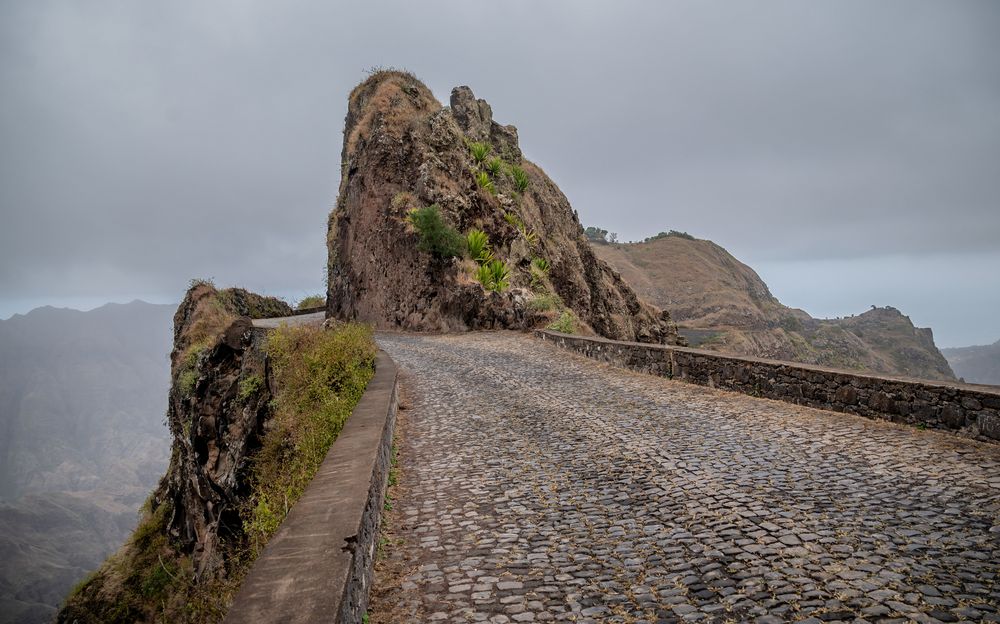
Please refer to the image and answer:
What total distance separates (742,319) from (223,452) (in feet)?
274

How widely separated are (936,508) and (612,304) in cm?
3050

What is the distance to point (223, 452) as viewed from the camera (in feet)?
39.0

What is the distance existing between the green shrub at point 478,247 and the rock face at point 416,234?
0.58 m

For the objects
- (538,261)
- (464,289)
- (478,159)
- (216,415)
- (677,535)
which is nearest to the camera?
(677,535)

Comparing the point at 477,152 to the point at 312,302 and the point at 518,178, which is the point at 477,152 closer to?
the point at 518,178

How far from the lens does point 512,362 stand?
13.0 metres

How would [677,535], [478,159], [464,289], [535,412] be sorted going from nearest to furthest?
[677,535] < [535,412] < [464,289] < [478,159]

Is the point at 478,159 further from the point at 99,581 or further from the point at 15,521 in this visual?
the point at 15,521

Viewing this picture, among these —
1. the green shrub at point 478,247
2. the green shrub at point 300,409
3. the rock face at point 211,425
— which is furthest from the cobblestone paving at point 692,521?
the green shrub at point 478,247

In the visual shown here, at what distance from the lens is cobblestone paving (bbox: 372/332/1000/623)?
9.94 ft

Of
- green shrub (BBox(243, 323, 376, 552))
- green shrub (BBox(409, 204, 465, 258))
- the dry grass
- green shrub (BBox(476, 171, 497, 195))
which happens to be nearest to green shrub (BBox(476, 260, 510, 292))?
green shrub (BBox(409, 204, 465, 258))

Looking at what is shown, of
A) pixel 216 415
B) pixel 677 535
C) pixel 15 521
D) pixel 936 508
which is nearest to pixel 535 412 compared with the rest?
pixel 677 535

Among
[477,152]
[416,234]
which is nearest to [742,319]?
[477,152]

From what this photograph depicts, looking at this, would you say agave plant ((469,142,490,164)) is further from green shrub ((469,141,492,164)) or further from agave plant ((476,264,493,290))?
agave plant ((476,264,493,290))
